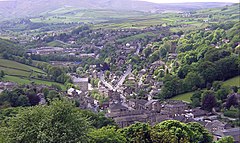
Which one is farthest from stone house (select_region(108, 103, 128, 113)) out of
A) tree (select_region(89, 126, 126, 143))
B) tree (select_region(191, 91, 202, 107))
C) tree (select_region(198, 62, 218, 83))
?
tree (select_region(89, 126, 126, 143))

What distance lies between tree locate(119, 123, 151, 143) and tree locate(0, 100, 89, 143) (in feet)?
20.0

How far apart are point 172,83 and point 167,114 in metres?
9.38

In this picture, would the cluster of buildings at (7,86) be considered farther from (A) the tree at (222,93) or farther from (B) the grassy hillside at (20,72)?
(A) the tree at (222,93)

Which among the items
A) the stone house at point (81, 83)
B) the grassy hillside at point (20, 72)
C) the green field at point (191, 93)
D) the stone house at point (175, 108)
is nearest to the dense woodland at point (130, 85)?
the green field at point (191, 93)

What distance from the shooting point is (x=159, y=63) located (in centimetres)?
6144

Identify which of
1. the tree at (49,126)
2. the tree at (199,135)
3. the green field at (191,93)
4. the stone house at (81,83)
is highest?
the tree at (49,126)

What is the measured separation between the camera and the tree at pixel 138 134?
962 inches

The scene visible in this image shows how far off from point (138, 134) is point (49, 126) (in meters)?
8.11

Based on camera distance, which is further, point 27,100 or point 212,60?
point 212,60

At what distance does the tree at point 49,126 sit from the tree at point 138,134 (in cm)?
610

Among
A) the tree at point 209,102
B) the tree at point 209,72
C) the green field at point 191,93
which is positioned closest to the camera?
the tree at point 209,102

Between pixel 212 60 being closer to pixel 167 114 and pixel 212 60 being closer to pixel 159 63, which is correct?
pixel 159 63

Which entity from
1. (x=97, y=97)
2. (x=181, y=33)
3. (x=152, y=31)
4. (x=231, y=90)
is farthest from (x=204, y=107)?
(x=152, y=31)

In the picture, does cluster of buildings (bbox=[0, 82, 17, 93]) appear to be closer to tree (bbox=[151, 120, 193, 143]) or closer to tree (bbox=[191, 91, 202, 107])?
tree (bbox=[191, 91, 202, 107])
